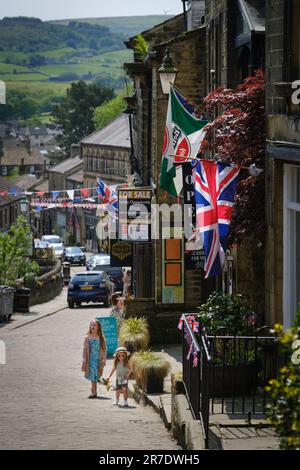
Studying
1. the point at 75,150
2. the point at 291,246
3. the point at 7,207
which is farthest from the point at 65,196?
the point at 291,246

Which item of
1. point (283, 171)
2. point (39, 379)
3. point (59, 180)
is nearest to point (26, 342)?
point (39, 379)

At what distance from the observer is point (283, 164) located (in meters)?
14.1

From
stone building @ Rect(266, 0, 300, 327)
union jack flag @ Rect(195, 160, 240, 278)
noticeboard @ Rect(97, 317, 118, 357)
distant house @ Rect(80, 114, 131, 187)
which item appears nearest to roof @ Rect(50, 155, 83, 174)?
distant house @ Rect(80, 114, 131, 187)

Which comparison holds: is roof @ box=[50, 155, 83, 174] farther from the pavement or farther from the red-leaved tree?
the red-leaved tree

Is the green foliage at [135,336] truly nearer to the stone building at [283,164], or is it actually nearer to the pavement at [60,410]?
the pavement at [60,410]

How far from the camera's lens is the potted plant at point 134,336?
2253cm

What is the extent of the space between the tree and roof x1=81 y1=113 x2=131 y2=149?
31.8m

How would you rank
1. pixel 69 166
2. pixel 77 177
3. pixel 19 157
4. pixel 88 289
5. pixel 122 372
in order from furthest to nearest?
pixel 19 157, pixel 69 166, pixel 77 177, pixel 88 289, pixel 122 372

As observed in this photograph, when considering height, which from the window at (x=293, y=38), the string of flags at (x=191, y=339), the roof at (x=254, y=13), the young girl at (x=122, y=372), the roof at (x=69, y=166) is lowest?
the roof at (x=69, y=166)

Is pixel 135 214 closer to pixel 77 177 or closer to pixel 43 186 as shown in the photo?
pixel 77 177

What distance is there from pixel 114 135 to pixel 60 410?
9411 cm

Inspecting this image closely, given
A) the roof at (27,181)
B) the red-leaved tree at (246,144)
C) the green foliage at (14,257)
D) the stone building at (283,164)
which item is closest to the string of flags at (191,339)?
the stone building at (283,164)

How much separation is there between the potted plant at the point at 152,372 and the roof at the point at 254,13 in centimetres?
524
